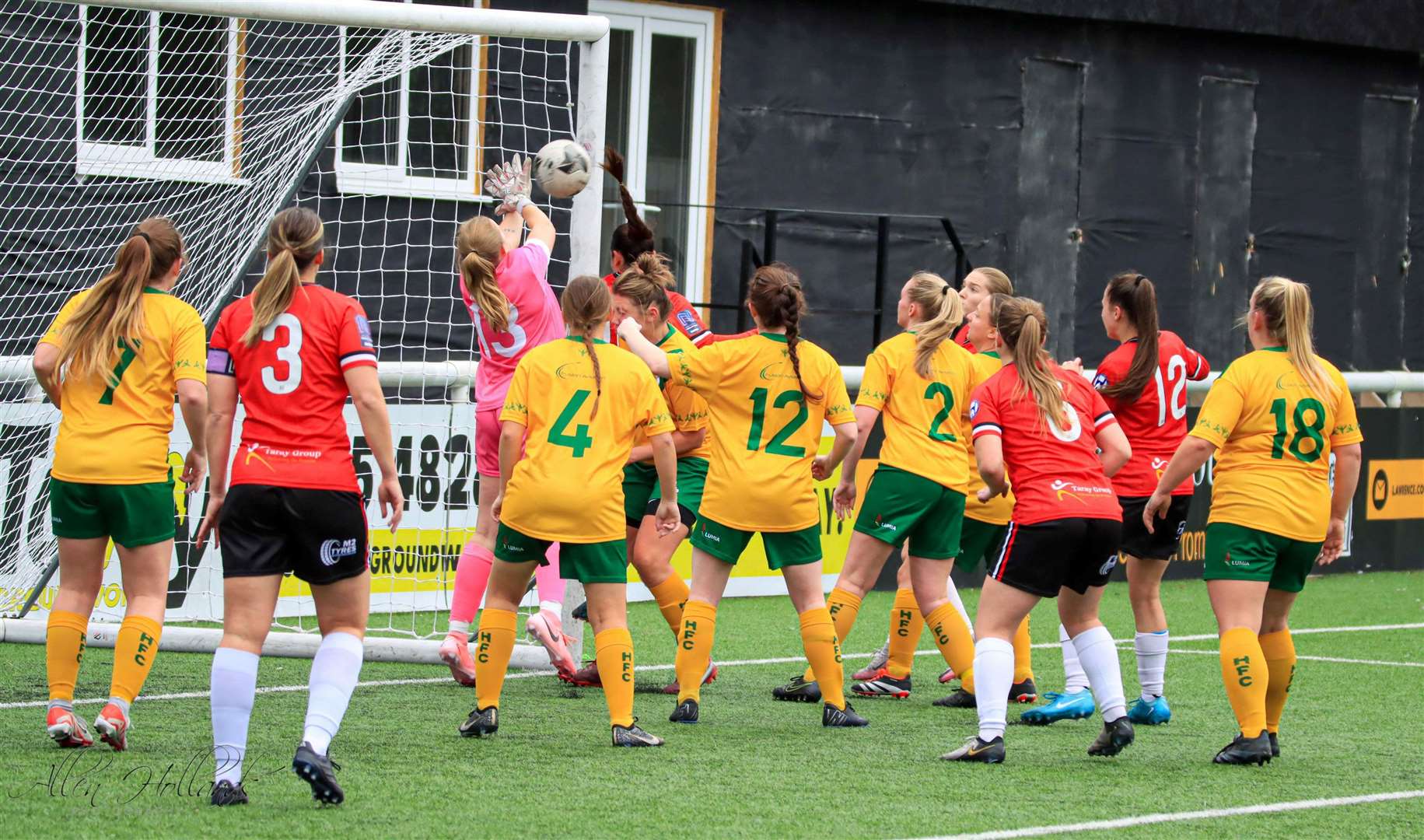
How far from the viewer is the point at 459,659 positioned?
313 inches

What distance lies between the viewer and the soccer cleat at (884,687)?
833 cm

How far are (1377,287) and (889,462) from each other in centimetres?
1344

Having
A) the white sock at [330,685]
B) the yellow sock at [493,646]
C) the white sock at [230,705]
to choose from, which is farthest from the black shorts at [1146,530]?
the white sock at [230,705]

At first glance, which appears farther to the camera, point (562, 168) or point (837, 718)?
point (562, 168)

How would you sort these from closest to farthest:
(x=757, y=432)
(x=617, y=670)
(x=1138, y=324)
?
(x=617, y=670) → (x=757, y=432) → (x=1138, y=324)

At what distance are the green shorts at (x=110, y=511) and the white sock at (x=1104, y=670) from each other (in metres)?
3.63

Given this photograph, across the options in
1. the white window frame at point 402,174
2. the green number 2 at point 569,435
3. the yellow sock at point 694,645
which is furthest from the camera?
the white window frame at point 402,174

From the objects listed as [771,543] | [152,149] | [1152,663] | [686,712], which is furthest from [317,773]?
[152,149]

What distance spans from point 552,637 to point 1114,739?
2681 mm

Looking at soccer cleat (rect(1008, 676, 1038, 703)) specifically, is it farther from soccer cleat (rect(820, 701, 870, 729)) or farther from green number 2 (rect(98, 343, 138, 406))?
green number 2 (rect(98, 343, 138, 406))

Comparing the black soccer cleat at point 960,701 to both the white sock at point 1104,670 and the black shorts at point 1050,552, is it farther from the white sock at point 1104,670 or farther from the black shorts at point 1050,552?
the black shorts at point 1050,552

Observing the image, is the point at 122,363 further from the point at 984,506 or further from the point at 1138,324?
the point at 1138,324

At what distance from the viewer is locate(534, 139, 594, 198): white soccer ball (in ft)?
27.5

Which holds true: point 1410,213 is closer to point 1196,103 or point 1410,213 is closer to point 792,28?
point 1196,103
